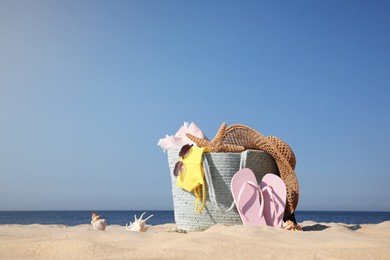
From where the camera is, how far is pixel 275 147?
16.7 feet

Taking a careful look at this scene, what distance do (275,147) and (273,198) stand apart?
2.02ft

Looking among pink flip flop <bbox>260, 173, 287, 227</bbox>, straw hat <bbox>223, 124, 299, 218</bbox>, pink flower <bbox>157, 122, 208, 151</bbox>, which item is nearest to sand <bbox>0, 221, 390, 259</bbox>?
pink flip flop <bbox>260, 173, 287, 227</bbox>

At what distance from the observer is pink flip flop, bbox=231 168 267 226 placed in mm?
4766

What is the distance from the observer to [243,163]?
4.90m

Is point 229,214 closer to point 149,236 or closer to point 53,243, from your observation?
point 149,236

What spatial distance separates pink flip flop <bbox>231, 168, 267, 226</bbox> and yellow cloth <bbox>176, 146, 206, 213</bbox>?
1.24ft

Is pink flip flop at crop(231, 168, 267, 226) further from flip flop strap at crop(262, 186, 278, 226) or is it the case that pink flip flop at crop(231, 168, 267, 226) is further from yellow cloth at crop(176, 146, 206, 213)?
yellow cloth at crop(176, 146, 206, 213)

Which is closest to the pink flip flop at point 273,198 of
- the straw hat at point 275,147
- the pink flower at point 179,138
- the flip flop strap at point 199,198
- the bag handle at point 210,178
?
the straw hat at point 275,147

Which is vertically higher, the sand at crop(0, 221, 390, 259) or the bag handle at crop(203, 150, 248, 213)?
the bag handle at crop(203, 150, 248, 213)

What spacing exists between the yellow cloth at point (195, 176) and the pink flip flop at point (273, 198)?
71cm

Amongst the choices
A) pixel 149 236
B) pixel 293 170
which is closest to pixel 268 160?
pixel 293 170

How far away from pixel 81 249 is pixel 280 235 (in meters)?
1.73

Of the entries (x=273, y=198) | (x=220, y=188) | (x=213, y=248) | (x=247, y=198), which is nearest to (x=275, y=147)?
(x=273, y=198)

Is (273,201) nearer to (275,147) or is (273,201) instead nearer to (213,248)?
(275,147)
